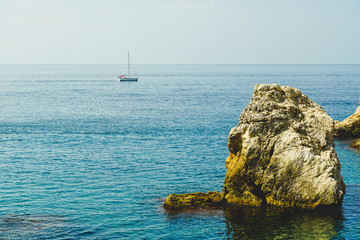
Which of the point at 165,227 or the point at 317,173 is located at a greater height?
the point at 317,173

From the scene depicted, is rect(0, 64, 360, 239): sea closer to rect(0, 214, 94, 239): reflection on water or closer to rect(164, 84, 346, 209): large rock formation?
rect(0, 214, 94, 239): reflection on water

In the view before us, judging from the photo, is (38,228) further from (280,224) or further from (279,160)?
(279,160)

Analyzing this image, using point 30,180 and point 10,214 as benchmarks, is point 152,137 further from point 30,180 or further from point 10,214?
point 10,214

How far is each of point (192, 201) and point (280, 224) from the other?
284 inches

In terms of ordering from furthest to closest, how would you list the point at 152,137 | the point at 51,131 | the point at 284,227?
the point at 51,131 → the point at 152,137 → the point at 284,227

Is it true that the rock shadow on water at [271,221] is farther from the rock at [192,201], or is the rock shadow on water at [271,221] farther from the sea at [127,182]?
the rock at [192,201]

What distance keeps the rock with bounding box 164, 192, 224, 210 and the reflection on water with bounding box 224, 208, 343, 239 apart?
1570mm

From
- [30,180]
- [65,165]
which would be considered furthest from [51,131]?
[30,180]

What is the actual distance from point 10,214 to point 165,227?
1236cm

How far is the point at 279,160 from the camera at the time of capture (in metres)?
33.9

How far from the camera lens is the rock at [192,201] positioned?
34.3 metres

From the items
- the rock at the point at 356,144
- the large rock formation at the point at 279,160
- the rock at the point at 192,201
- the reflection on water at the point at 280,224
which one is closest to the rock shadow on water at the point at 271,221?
the reflection on water at the point at 280,224

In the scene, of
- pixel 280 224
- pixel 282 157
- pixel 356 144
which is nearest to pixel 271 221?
pixel 280 224

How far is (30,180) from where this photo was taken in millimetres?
42969
